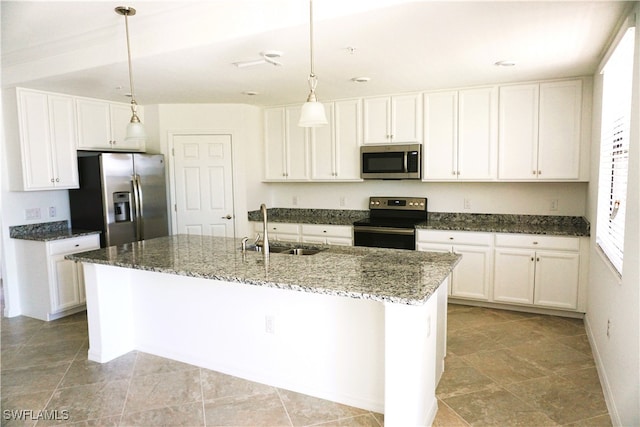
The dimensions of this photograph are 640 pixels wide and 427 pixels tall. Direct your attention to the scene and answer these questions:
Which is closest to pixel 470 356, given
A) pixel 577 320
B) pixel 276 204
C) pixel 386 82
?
pixel 577 320

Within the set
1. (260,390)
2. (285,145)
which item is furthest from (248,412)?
Answer: (285,145)

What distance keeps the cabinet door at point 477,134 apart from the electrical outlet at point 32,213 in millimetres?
4543

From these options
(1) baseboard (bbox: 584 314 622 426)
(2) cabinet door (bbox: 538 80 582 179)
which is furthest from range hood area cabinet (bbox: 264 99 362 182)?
(1) baseboard (bbox: 584 314 622 426)

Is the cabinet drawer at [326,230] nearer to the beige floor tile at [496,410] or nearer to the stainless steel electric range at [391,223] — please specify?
the stainless steel electric range at [391,223]

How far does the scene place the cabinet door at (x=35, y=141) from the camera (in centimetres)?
403

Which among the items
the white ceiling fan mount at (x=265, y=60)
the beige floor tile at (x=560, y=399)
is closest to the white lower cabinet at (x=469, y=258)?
the beige floor tile at (x=560, y=399)

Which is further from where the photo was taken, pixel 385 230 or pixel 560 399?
pixel 385 230

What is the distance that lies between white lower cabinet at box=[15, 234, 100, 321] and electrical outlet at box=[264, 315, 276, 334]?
8.56 feet

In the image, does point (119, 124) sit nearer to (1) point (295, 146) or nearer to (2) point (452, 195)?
(1) point (295, 146)

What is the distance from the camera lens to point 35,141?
4105mm

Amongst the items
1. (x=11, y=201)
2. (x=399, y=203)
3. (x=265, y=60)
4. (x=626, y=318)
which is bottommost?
(x=626, y=318)

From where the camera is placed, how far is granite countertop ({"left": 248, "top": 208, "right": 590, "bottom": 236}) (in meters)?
4.08

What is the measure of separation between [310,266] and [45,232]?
11.4 ft

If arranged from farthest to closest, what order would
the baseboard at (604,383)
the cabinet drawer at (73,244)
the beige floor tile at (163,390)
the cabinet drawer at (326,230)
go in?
the cabinet drawer at (326,230) → the cabinet drawer at (73,244) → the beige floor tile at (163,390) → the baseboard at (604,383)
